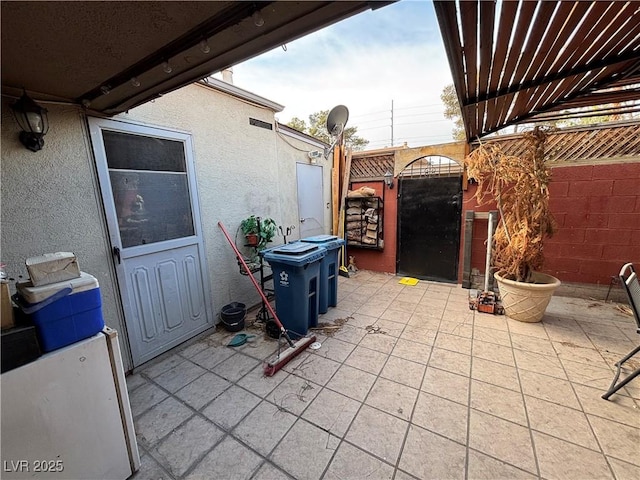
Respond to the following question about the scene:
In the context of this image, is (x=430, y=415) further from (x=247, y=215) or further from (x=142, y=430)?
(x=247, y=215)

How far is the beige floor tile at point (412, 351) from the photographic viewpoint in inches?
97.6

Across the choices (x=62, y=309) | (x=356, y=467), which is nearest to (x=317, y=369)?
(x=356, y=467)

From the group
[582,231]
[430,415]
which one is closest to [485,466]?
[430,415]

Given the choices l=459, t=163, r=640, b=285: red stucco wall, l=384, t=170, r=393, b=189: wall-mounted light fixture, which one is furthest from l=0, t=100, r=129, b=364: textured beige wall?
l=459, t=163, r=640, b=285: red stucco wall

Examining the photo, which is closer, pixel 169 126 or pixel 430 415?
pixel 430 415

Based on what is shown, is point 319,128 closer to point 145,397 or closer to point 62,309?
point 145,397

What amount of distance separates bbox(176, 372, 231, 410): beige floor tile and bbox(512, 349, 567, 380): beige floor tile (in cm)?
276

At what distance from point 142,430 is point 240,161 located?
9.53ft

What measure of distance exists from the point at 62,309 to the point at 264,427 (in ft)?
4.71

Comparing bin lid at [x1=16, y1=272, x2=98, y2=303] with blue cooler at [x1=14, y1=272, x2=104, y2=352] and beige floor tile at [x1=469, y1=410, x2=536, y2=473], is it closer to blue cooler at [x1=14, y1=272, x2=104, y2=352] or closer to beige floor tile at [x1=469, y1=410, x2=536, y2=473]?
blue cooler at [x1=14, y1=272, x2=104, y2=352]

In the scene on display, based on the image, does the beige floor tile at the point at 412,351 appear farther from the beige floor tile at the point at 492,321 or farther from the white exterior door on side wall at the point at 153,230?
the white exterior door on side wall at the point at 153,230

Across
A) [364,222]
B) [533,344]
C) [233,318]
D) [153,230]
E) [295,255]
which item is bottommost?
[533,344]

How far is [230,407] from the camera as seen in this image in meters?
1.93

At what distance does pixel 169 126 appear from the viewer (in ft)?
8.41
